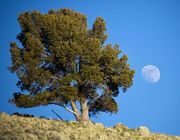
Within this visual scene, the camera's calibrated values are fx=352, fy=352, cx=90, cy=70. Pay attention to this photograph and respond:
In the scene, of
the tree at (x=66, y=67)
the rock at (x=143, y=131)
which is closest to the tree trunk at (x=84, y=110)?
the tree at (x=66, y=67)

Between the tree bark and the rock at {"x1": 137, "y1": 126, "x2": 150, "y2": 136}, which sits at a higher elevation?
the tree bark

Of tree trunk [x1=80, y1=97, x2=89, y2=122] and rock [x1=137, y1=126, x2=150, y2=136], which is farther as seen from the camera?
tree trunk [x1=80, y1=97, x2=89, y2=122]

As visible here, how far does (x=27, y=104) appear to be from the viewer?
131 feet

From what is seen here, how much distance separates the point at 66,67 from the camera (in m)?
40.8

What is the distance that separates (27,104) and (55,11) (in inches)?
504

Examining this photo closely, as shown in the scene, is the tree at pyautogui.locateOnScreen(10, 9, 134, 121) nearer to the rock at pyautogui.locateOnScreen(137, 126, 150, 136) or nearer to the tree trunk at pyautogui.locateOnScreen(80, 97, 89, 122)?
the tree trunk at pyautogui.locateOnScreen(80, 97, 89, 122)

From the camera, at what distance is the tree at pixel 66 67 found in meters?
39.6

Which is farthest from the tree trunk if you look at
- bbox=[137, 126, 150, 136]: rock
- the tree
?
bbox=[137, 126, 150, 136]: rock

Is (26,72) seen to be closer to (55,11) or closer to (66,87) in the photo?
(66,87)

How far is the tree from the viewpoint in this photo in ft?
130

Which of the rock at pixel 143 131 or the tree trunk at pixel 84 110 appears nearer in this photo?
the rock at pixel 143 131

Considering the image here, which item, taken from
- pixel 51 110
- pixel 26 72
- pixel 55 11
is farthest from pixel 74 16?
pixel 51 110

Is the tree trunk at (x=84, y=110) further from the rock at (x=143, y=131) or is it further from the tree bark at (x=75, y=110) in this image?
the rock at (x=143, y=131)

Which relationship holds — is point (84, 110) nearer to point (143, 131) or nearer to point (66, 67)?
point (66, 67)
